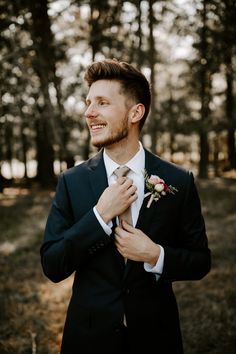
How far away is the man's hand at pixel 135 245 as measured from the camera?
2.23 metres

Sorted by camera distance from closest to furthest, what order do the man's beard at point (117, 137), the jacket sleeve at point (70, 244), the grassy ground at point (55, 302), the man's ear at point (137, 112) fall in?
1. the jacket sleeve at point (70, 244)
2. the man's beard at point (117, 137)
3. the man's ear at point (137, 112)
4. the grassy ground at point (55, 302)

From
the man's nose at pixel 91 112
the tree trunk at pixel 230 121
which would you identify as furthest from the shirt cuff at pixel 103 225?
the tree trunk at pixel 230 121

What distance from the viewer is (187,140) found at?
1654 inches

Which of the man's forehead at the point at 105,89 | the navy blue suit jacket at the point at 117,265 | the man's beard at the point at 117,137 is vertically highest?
the man's forehead at the point at 105,89

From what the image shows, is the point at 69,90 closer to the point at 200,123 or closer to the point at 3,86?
the point at 200,123

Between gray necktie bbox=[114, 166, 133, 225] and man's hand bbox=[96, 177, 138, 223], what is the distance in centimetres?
9

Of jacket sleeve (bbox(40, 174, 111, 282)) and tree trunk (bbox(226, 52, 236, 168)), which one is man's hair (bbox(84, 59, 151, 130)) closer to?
jacket sleeve (bbox(40, 174, 111, 282))

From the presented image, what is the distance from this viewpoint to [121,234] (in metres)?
2.26

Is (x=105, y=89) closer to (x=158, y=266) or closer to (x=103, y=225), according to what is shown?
(x=103, y=225)

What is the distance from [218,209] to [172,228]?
1124 cm

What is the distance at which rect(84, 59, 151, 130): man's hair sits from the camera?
8.17ft

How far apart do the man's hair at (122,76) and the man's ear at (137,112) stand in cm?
4

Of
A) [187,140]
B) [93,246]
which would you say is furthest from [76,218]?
[187,140]

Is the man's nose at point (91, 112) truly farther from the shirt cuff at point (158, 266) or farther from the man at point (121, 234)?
the shirt cuff at point (158, 266)
